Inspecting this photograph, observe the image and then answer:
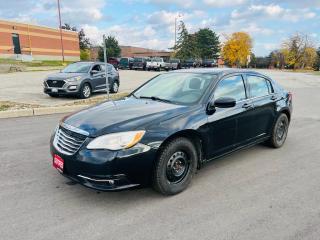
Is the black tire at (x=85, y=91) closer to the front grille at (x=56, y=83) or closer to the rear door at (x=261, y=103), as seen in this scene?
the front grille at (x=56, y=83)

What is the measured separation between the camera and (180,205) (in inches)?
145

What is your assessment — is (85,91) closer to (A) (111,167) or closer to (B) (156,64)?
(A) (111,167)

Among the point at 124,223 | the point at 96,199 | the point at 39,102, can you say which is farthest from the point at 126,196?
the point at 39,102

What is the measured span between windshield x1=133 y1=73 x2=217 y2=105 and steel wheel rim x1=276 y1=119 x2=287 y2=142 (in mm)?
2078

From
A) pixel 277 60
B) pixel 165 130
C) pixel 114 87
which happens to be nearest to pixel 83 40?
pixel 277 60

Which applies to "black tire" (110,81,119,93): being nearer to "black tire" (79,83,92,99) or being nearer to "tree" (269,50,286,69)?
"black tire" (79,83,92,99)

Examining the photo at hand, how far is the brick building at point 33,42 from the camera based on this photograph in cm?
5169

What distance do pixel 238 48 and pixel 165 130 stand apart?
8330 centimetres

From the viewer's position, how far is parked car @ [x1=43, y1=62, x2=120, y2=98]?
12.3 meters

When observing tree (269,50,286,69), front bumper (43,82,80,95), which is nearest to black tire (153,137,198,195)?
front bumper (43,82,80,95)

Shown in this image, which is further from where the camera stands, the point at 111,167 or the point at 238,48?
the point at 238,48

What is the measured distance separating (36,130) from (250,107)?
4.93 metres

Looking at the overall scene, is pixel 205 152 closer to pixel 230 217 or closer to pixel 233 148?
pixel 233 148

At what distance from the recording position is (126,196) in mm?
3891
